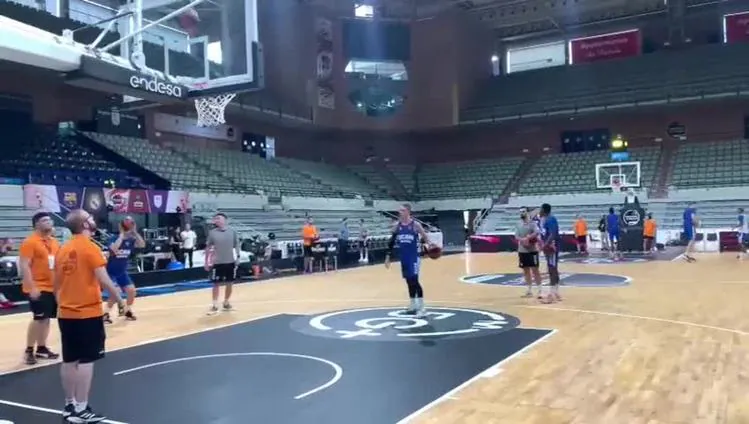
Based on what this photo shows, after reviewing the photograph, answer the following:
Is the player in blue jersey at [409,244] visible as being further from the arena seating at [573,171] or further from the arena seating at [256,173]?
the arena seating at [573,171]

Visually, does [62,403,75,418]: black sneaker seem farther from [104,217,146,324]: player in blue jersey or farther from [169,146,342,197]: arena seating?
[169,146,342,197]: arena seating

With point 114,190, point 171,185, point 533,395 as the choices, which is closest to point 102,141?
point 171,185

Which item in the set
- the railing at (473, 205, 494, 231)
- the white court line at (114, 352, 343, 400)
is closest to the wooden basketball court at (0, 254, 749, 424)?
the white court line at (114, 352, 343, 400)

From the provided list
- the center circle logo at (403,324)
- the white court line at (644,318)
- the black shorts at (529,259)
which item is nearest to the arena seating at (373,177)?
the black shorts at (529,259)

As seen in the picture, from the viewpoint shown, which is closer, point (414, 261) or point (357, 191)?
point (414, 261)

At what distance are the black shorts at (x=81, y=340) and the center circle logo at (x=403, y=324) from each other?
366 centimetres

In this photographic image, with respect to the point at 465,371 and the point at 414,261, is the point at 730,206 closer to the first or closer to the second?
the point at 414,261

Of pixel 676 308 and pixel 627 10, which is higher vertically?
pixel 627 10

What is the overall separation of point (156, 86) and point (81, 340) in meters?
5.13

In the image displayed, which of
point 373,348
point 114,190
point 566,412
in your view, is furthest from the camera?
point 114,190

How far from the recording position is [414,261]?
9562mm

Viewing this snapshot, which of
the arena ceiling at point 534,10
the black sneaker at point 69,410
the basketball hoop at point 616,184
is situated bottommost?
the black sneaker at point 69,410

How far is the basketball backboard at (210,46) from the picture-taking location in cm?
999

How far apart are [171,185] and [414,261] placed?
1704cm
